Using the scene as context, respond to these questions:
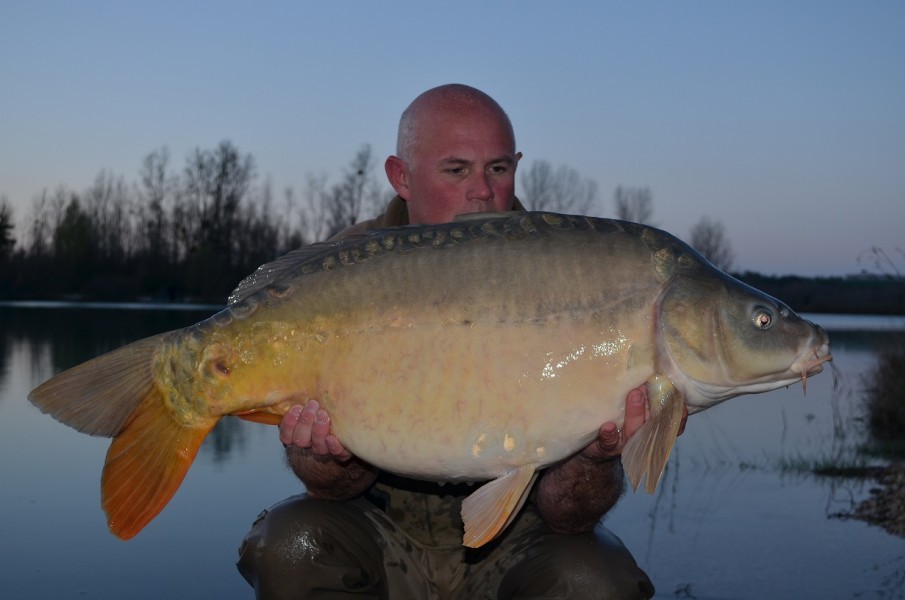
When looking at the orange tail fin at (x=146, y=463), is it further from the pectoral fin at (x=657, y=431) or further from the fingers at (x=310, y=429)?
the pectoral fin at (x=657, y=431)

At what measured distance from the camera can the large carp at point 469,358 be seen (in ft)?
8.81

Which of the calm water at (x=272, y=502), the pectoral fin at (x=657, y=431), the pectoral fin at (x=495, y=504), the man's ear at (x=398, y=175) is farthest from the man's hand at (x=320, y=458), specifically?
the man's ear at (x=398, y=175)

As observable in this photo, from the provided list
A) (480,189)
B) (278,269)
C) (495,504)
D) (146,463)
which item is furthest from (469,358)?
(480,189)

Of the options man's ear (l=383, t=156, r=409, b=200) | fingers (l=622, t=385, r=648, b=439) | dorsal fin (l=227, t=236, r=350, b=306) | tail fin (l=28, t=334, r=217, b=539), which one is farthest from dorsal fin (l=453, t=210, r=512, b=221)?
man's ear (l=383, t=156, r=409, b=200)

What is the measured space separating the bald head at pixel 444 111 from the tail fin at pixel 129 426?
1711 mm

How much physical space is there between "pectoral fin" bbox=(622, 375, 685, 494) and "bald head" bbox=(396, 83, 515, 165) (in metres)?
1.71

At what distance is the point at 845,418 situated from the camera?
1012 centimetres

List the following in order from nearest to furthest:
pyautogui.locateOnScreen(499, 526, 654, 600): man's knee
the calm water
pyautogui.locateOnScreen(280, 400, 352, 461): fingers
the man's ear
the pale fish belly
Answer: the pale fish belly < pyautogui.locateOnScreen(280, 400, 352, 461): fingers < pyautogui.locateOnScreen(499, 526, 654, 600): man's knee < the man's ear < the calm water

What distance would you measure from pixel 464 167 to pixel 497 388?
157 centimetres

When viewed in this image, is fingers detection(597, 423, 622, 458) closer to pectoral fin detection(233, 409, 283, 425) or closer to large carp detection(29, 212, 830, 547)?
large carp detection(29, 212, 830, 547)

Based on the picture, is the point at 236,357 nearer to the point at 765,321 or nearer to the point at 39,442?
the point at 765,321

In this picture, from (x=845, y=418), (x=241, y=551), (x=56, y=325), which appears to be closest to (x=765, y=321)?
(x=241, y=551)

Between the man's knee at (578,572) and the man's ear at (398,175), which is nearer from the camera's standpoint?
the man's knee at (578,572)

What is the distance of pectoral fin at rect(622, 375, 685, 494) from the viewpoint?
2.68m
